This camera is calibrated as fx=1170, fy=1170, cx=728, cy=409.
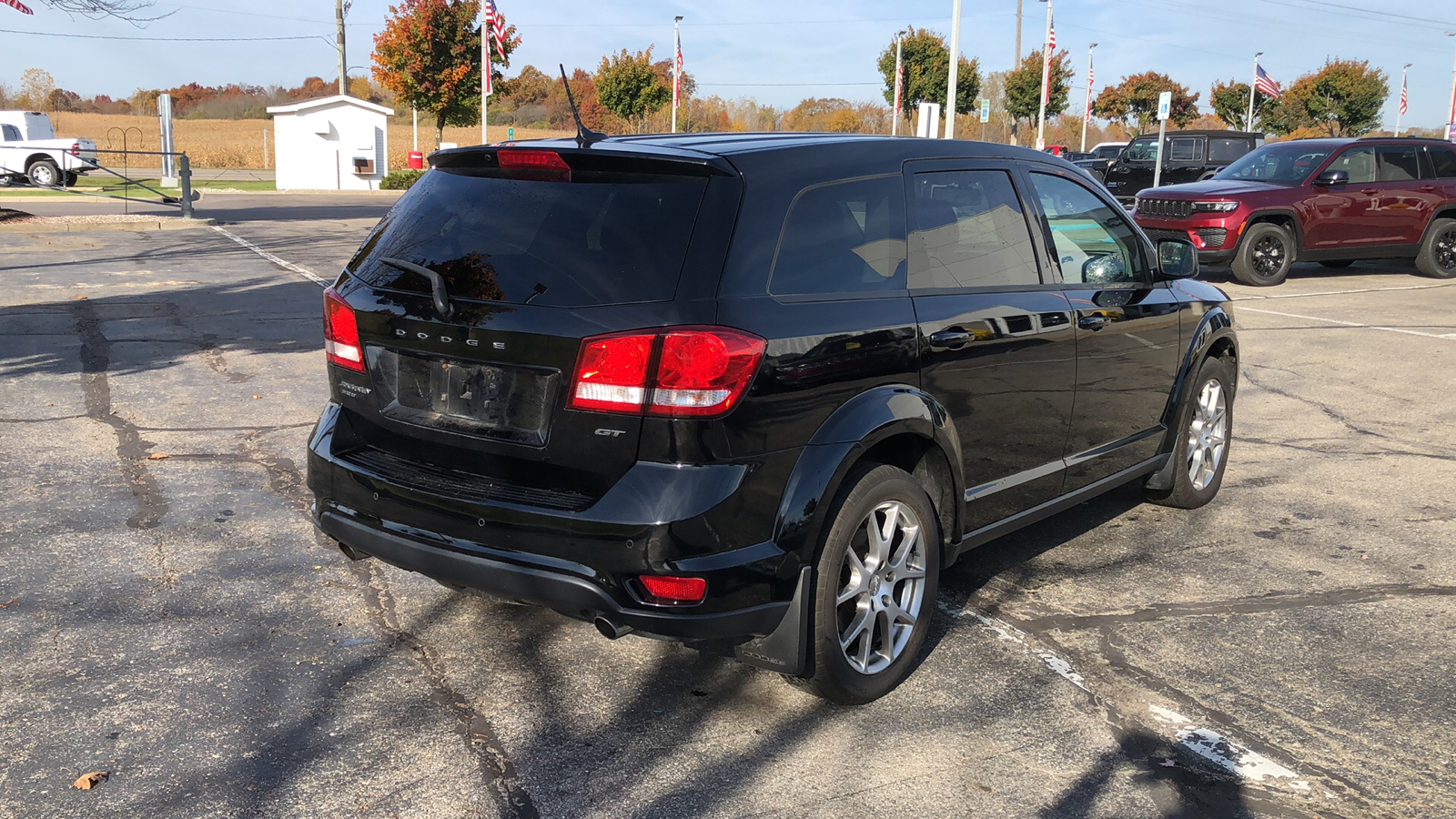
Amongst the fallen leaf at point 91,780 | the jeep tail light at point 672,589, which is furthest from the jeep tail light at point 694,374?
the fallen leaf at point 91,780

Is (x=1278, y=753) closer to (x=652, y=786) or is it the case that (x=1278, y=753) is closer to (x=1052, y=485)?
(x=1052, y=485)

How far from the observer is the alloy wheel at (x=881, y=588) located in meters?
3.60

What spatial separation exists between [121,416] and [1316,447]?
289 inches

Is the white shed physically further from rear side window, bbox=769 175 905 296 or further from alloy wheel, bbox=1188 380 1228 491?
rear side window, bbox=769 175 905 296

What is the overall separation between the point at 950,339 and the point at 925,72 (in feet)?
183

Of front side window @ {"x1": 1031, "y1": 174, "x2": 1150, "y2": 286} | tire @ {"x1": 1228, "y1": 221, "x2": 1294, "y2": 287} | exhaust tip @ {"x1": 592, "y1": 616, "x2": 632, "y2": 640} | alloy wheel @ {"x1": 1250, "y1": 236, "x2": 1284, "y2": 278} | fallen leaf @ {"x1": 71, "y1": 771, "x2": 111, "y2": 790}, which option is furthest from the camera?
alloy wheel @ {"x1": 1250, "y1": 236, "x2": 1284, "y2": 278}

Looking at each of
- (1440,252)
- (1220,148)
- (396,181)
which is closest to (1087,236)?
(1440,252)

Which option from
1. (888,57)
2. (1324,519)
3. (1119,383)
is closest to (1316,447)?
(1324,519)

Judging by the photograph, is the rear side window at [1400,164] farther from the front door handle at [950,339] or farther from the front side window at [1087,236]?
the front door handle at [950,339]

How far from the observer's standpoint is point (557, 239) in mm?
3346

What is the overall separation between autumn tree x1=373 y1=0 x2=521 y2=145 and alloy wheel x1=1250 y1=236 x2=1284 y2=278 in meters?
27.8

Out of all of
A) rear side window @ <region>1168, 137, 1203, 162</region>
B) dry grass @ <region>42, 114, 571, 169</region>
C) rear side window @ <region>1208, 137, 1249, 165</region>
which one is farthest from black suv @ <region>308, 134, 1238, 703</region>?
dry grass @ <region>42, 114, 571, 169</region>

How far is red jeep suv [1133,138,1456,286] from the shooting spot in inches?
603

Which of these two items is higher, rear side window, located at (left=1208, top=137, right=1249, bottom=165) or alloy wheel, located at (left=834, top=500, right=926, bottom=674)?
rear side window, located at (left=1208, top=137, right=1249, bottom=165)
